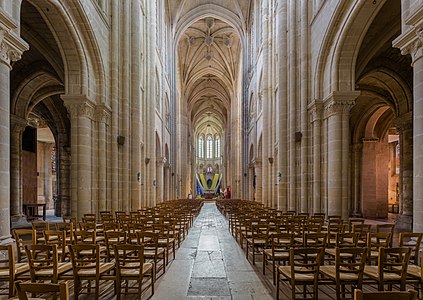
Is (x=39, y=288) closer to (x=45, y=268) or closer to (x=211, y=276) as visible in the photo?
(x=45, y=268)

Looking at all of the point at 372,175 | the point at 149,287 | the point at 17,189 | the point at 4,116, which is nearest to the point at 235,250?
the point at 149,287

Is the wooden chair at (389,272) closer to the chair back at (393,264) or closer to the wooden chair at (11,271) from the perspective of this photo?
the chair back at (393,264)

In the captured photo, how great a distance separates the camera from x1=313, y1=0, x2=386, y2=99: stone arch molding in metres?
11.9

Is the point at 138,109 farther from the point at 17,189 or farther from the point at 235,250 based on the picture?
the point at 235,250

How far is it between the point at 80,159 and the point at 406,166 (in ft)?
50.6

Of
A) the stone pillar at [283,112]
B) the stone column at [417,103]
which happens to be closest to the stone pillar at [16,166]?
the stone pillar at [283,112]

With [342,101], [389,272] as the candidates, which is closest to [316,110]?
[342,101]

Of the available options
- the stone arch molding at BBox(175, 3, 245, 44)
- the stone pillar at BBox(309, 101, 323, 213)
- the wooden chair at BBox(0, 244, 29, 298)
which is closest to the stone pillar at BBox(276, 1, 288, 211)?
the stone pillar at BBox(309, 101, 323, 213)

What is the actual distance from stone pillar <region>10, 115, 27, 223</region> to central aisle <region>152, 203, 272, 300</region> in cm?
1159

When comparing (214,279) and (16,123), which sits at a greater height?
(16,123)

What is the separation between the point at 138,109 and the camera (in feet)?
60.2

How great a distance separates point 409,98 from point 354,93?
6.75m

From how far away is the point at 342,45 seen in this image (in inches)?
518

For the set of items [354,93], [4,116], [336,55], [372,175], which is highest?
[336,55]
